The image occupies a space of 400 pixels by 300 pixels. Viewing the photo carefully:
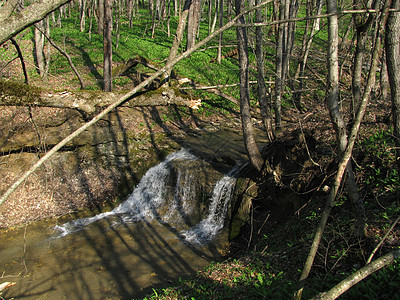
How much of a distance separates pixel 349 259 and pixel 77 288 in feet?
20.5

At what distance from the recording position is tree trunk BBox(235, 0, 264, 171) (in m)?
8.62

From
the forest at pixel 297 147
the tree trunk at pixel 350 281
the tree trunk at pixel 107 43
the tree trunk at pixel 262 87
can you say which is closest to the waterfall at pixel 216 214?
the forest at pixel 297 147

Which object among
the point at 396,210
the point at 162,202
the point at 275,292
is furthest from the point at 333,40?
the point at 162,202

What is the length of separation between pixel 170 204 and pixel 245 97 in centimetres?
500

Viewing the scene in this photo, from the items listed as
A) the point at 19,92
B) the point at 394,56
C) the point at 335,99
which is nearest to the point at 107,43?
the point at 19,92

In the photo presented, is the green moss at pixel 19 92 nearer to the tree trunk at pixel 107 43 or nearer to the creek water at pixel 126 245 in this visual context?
the creek water at pixel 126 245

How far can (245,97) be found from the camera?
911 cm

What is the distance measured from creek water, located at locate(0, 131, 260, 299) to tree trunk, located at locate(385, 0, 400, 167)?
5868mm

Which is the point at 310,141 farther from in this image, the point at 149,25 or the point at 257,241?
the point at 149,25

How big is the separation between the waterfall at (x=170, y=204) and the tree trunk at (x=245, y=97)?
1.35 meters

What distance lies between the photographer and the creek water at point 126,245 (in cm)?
752

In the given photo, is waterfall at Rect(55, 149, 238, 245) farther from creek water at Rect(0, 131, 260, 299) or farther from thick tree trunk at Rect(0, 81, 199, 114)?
thick tree trunk at Rect(0, 81, 199, 114)

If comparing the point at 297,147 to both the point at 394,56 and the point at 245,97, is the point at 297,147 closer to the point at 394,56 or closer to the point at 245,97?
the point at 245,97

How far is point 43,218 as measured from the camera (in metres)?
10.7
